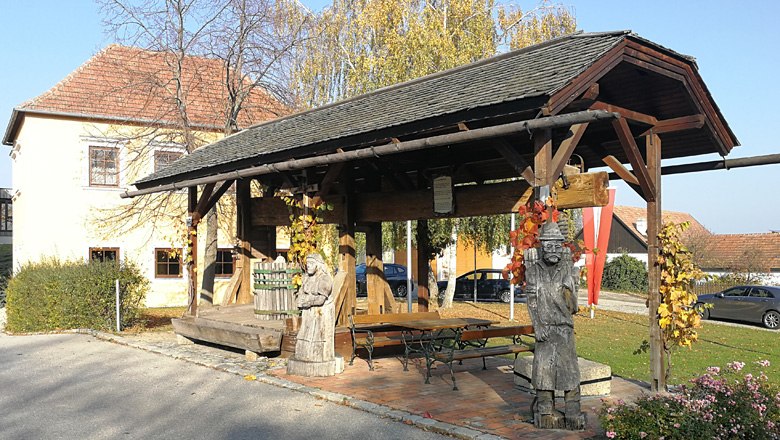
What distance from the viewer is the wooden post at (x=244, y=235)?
1430 centimetres

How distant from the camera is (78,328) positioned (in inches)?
634

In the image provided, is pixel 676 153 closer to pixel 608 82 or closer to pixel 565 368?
pixel 608 82

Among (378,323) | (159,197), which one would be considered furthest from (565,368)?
(159,197)

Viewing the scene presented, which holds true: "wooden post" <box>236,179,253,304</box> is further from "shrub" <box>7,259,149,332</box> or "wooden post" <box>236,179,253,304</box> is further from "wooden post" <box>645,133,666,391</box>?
"wooden post" <box>645,133,666,391</box>

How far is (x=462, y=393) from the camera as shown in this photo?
859cm

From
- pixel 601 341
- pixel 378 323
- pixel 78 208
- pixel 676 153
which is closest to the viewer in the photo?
pixel 676 153

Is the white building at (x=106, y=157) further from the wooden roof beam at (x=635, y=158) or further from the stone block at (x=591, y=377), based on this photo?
the stone block at (x=591, y=377)

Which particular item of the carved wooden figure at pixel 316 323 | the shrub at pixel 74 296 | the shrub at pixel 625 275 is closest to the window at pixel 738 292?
the shrub at pixel 625 275

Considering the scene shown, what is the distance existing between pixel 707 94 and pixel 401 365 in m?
5.48

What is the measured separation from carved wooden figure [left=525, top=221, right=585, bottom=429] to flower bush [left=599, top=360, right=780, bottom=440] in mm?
567

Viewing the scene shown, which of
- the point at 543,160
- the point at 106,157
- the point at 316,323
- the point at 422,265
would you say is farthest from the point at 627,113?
the point at 106,157

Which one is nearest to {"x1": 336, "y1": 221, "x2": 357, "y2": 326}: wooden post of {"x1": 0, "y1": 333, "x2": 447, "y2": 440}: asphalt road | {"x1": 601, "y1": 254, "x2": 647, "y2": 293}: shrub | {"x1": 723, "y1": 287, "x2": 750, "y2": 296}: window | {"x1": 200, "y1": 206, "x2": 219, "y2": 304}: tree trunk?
{"x1": 0, "y1": 333, "x2": 447, "y2": 440}: asphalt road

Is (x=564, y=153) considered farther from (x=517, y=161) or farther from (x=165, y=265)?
(x=165, y=265)

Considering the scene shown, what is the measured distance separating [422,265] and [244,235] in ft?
12.0
